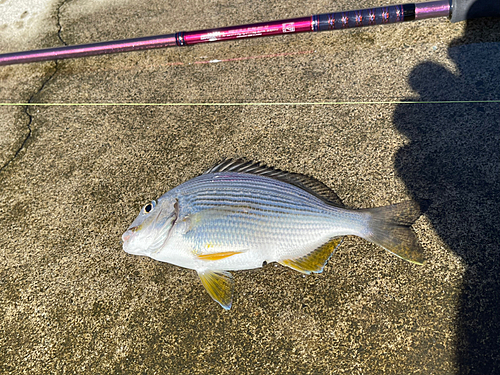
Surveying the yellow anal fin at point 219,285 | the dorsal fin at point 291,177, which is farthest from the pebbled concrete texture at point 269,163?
the dorsal fin at point 291,177

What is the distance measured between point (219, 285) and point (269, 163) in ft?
3.42

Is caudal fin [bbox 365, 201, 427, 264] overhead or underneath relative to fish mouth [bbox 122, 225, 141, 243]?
underneath

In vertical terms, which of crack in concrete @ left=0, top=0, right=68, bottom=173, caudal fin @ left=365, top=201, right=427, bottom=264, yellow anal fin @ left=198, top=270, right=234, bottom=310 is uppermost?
crack in concrete @ left=0, top=0, right=68, bottom=173

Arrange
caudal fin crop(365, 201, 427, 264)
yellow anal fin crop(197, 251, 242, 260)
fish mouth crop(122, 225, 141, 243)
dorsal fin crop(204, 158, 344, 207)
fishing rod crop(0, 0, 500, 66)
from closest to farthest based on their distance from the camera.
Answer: caudal fin crop(365, 201, 427, 264) → yellow anal fin crop(197, 251, 242, 260) → fish mouth crop(122, 225, 141, 243) → dorsal fin crop(204, 158, 344, 207) → fishing rod crop(0, 0, 500, 66)

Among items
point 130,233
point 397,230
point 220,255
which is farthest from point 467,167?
point 130,233

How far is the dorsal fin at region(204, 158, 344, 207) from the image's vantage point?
7.27 ft

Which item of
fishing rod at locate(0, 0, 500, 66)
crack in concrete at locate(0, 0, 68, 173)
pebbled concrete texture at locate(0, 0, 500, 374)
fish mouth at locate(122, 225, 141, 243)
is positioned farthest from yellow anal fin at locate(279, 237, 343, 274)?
crack in concrete at locate(0, 0, 68, 173)

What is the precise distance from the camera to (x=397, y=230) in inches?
74.2

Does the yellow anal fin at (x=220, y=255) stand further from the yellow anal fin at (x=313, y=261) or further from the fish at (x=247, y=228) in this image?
the yellow anal fin at (x=313, y=261)

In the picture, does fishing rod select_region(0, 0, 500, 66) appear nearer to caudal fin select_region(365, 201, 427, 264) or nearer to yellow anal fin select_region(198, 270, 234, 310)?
caudal fin select_region(365, 201, 427, 264)

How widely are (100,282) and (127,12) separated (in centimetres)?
330

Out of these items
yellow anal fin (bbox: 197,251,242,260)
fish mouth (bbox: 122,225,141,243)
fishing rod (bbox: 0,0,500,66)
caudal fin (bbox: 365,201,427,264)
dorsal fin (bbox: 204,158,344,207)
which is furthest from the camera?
fishing rod (bbox: 0,0,500,66)

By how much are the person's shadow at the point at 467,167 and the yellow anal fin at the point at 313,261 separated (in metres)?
0.74

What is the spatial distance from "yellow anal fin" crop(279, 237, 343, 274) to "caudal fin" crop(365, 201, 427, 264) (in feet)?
0.81
